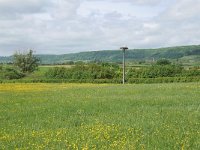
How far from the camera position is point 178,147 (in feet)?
36.2

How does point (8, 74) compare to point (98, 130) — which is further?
point (8, 74)

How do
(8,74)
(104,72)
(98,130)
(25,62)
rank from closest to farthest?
(98,130)
(104,72)
(8,74)
(25,62)

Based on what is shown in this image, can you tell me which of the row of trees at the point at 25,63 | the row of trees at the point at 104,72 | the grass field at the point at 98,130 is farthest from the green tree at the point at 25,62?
the grass field at the point at 98,130

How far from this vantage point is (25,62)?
358 ft

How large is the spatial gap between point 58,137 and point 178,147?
12.9 ft

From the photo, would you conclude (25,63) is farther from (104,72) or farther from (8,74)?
(104,72)

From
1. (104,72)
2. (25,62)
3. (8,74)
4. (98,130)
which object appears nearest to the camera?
(98,130)

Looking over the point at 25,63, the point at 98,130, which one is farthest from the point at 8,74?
the point at 98,130

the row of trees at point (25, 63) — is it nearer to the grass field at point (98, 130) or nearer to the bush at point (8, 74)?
the bush at point (8, 74)

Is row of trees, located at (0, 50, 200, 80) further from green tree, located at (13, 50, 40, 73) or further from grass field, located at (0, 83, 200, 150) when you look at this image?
grass field, located at (0, 83, 200, 150)

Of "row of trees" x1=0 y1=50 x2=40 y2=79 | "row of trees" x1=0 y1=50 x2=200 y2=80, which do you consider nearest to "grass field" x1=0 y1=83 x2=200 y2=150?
"row of trees" x1=0 y1=50 x2=200 y2=80

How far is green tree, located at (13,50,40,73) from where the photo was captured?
109 metres

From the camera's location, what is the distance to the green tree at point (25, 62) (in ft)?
356

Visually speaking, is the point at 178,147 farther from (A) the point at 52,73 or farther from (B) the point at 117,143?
(A) the point at 52,73
